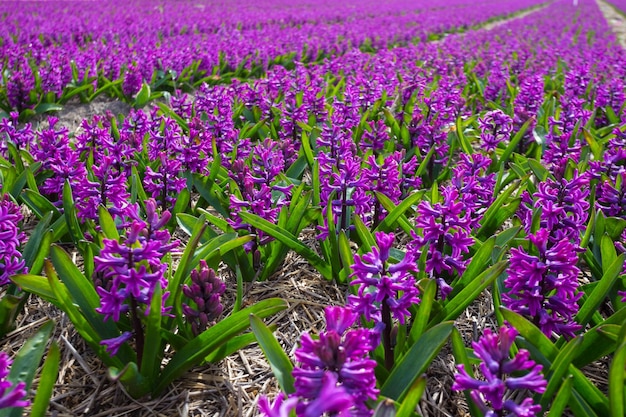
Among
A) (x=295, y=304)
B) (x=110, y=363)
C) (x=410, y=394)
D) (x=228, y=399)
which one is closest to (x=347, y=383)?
(x=410, y=394)

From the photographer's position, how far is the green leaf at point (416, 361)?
1.74m

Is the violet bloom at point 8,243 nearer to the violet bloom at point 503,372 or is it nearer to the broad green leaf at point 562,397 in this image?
the violet bloom at point 503,372

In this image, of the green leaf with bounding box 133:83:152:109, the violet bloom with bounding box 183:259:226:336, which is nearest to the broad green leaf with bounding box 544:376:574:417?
the violet bloom with bounding box 183:259:226:336

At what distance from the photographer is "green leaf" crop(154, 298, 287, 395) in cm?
196

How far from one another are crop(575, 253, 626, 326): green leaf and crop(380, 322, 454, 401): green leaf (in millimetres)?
727

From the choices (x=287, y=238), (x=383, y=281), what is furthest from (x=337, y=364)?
(x=287, y=238)

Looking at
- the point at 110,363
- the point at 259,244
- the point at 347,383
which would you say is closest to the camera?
the point at 347,383

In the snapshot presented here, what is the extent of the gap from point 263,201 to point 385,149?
5.83 ft

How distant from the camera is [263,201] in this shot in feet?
8.85

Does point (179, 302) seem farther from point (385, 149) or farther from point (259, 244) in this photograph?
point (385, 149)

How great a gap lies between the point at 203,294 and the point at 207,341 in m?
0.19

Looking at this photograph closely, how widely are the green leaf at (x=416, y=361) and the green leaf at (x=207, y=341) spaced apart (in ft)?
1.56

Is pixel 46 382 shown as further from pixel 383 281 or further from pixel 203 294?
pixel 383 281

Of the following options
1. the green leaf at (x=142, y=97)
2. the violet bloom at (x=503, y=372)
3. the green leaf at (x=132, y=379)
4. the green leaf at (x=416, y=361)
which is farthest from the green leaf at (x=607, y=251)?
the green leaf at (x=142, y=97)
